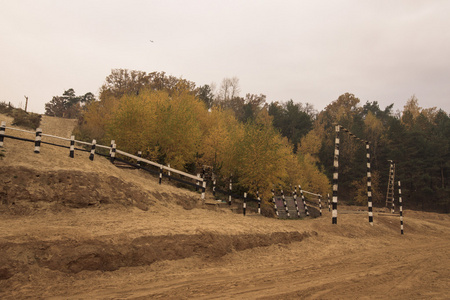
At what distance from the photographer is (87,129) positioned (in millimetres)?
37000

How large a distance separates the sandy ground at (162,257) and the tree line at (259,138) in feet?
38.6

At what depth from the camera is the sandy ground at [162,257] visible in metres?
5.69

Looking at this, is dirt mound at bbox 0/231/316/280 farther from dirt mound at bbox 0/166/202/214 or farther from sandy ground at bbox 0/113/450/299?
dirt mound at bbox 0/166/202/214

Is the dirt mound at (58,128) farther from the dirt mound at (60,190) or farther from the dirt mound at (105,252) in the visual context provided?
the dirt mound at (105,252)

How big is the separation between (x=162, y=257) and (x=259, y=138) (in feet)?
58.6

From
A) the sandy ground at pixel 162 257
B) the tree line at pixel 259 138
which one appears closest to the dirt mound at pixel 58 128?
the tree line at pixel 259 138

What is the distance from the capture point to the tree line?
24250 mm

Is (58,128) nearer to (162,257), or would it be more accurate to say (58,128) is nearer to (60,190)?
(60,190)

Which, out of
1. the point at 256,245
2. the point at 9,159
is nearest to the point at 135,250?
the point at 256,245

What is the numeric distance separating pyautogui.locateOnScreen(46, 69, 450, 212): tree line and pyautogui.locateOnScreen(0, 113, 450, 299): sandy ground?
1178cm

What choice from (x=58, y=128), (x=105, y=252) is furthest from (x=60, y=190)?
(x=58, y=128)

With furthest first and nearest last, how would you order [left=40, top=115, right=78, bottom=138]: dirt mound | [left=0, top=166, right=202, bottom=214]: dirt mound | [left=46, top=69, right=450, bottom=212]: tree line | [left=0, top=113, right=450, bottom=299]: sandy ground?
[left=40, top=115, right=78, bottom=138]: dirt mound → [left=46, top=69, right=450, bottom=212]: tree line → [left=0, top=166, right=202, bottom=214]: dirt mound → [left=0, top=113, right=450, bottom=299]: sandy ground

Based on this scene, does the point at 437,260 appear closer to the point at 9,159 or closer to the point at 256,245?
the point at 256,245

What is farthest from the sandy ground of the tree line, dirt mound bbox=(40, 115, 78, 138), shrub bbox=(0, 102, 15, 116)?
shrub bbox=(0, 102, 15, 116)
